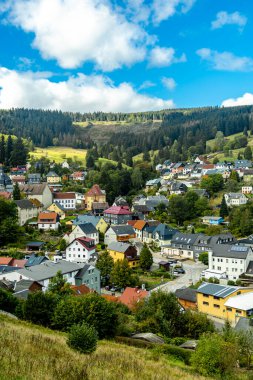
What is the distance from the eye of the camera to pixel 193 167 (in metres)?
108

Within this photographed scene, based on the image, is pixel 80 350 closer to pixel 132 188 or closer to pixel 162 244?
pixel 162 244

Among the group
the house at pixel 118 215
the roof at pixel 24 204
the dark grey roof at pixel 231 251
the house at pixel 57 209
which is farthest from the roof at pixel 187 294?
the house at pixel 57 209

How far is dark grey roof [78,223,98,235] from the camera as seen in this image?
5900 cm

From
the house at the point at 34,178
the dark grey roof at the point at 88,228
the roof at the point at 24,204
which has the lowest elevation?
the dark grey roof at the point at 88,228

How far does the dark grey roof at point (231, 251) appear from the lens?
4844cm

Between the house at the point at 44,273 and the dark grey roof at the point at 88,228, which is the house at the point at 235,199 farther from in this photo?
the house at the point at 44,273

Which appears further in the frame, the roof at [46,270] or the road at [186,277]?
the road at [186,277]

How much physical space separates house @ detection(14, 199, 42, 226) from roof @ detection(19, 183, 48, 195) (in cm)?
650

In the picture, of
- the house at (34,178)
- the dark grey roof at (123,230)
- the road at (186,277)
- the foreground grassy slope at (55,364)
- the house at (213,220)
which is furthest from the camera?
the house at (34,178)

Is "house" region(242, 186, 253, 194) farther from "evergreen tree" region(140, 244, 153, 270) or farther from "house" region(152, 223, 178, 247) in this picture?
"evergreen tree" region(140, 244, 153, 270)

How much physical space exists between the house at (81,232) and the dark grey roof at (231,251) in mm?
19275

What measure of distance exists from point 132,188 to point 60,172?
20.8 meters

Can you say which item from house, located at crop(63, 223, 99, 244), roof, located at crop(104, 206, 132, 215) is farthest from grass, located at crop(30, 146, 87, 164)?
house, located at crop(63, 223, 99, 244)

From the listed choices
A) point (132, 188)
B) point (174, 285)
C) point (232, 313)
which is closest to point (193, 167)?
point (132, 188)
